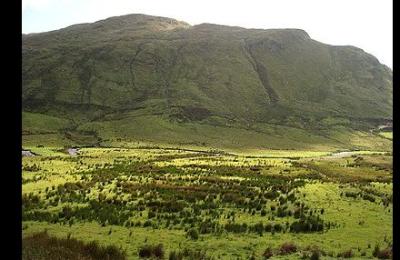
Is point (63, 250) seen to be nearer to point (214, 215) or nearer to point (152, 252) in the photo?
point (152, 252)

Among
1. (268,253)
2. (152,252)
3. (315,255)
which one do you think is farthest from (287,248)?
(152,252)

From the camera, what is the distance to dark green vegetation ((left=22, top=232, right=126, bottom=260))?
50.5ft

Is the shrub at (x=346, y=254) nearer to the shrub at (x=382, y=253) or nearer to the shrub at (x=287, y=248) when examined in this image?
the shrub at (x=382, y=253)

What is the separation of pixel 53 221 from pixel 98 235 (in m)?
4.19

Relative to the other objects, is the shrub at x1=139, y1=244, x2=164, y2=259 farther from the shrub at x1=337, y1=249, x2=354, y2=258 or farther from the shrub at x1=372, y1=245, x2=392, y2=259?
the shrub at x1=372, y1=245, x2=392, y2=259

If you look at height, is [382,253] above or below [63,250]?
below

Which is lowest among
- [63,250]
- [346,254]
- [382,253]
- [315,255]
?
[346,254]

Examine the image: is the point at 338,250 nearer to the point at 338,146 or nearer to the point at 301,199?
the point at 301,199

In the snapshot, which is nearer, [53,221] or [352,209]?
[53,221]

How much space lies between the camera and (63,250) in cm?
1661

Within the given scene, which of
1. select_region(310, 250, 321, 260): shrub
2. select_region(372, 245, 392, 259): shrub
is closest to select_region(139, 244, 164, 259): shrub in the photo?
select_region(310, 250, 321, 260): shrub

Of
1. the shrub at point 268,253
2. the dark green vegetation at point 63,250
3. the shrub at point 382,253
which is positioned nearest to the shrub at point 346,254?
the shrub at point 382,253
